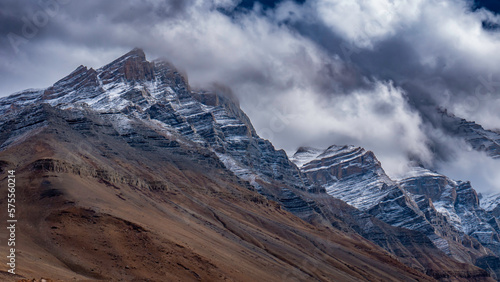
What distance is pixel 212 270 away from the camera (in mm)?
130375

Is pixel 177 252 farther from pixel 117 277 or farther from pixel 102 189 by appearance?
pixel 102 189

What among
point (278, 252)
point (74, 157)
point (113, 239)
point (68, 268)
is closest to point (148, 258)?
point (113, 239)

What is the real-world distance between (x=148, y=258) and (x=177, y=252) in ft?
32.2

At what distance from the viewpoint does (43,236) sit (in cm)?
12069

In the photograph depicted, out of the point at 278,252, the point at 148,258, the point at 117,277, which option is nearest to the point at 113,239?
the point at 148,258

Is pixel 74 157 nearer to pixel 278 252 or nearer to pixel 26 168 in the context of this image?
pixel 26 168

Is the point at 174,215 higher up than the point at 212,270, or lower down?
higher up

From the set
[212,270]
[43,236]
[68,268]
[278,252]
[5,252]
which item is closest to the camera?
[5,252]

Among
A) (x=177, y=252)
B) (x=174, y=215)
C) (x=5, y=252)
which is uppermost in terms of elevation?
(x=174, y=215)

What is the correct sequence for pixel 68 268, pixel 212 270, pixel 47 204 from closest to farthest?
1. pixel 68 268
2. pixel 212 270
3. pixel 47 204

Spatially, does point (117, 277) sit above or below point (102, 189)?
below

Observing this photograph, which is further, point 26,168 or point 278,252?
point 278,252

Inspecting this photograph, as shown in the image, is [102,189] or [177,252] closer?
[177,252]

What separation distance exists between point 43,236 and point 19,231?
5.25 meters
